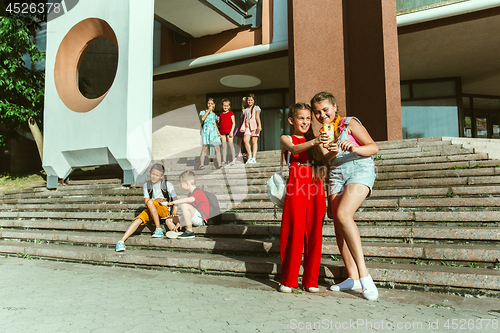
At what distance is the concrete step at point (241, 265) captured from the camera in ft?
10.0

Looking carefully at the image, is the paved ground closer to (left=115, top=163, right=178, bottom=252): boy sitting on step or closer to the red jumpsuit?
the red jumpsuit

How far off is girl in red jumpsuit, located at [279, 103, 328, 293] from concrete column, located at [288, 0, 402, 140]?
24.9 feet

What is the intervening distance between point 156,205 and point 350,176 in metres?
3.26

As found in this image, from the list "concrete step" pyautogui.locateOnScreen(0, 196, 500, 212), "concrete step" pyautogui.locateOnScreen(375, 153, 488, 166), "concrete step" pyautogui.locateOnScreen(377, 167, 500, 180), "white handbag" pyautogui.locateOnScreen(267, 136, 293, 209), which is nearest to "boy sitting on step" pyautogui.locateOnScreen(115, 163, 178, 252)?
"concrete step" pyautogui.locateOnScreen(0, 196, 500, 212)

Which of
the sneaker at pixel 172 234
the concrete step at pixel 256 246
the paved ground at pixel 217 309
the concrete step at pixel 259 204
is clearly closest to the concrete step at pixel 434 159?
the concrete step at pixel 259 204

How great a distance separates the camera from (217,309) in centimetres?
282

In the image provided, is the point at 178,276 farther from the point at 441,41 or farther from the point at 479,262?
the point at 441,41

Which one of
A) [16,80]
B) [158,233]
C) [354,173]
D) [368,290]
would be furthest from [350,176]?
[16,80]

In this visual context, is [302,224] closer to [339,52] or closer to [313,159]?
[313,159]

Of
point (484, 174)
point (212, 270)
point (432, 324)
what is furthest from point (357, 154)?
point (484, 174)

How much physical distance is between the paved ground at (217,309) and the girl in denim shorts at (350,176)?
366 millimetres

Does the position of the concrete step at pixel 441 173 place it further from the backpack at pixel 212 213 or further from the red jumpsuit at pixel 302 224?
the red jumpsuit at pixel 302 224

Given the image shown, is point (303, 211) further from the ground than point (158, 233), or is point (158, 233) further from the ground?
point (303, 211)

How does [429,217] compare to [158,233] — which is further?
[158,233]
